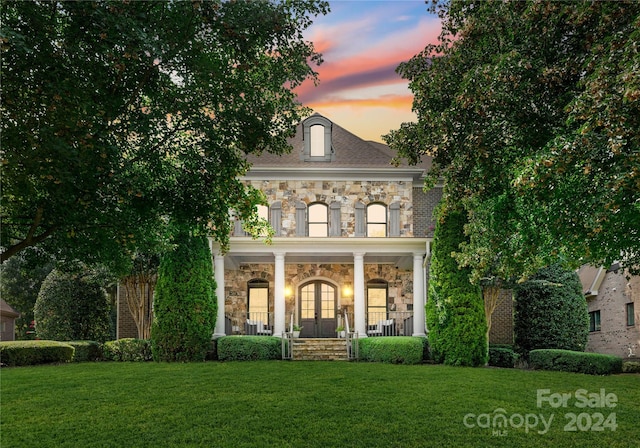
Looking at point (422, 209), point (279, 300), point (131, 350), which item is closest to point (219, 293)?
point (279, 300)

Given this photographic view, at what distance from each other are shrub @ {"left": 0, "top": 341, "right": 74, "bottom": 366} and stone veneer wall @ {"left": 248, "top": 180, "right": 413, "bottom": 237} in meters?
9.06

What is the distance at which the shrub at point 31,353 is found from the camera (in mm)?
17391

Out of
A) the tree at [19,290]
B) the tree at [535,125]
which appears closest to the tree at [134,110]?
the tree at [535,125]

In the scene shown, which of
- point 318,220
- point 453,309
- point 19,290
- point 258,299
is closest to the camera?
point 453,309

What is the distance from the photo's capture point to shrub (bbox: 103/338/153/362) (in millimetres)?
18656

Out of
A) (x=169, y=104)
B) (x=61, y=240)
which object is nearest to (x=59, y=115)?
(x=169, y=104)

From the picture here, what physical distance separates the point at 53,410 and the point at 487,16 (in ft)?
32.1

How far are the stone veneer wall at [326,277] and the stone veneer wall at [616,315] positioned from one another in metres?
8.32

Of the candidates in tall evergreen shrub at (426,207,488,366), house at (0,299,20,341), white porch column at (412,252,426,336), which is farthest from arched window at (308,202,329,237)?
house at (0,299,20,341)

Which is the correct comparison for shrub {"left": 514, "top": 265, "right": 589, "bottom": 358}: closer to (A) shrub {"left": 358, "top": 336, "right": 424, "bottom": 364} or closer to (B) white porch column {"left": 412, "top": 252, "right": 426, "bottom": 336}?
(B) white porch column {"left": 412, "top": 252, "right": 426, "bottom": 336}

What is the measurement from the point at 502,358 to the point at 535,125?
974 centimetres

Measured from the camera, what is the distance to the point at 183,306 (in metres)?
17.5

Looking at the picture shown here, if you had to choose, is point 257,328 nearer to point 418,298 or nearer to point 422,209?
point 418,298

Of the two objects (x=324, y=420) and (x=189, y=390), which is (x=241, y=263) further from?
Result: (x=324, y=420)
